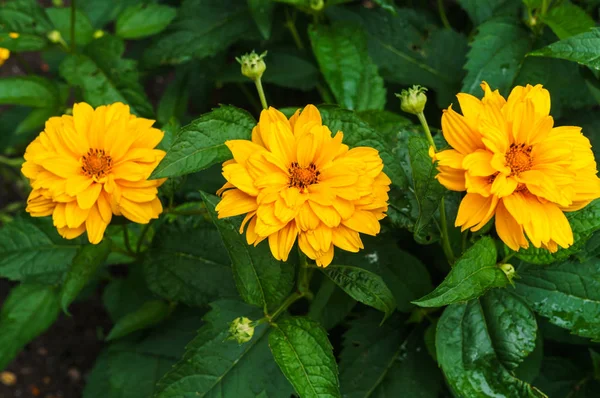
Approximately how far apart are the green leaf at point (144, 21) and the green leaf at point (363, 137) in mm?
747

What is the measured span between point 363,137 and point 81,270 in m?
0.58

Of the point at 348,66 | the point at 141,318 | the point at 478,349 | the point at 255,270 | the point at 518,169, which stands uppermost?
the point at 518,169

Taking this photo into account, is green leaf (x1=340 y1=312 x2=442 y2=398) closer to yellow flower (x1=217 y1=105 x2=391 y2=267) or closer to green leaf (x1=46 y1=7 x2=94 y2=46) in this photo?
yellow flower (x1=217 y1=105 x2=391 y2=267)

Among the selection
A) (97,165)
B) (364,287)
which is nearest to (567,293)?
(364,287)

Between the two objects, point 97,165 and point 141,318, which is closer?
point 97,165

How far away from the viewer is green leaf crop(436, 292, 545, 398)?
3.32ft

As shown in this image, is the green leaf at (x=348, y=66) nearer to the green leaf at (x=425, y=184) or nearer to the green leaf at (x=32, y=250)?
the green leaf at (x=425, y=184)

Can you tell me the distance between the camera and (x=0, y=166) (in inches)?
87.5

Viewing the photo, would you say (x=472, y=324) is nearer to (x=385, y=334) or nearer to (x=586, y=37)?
(x=385, y=334)

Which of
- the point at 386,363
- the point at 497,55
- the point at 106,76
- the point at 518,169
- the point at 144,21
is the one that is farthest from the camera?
the point at 144,21

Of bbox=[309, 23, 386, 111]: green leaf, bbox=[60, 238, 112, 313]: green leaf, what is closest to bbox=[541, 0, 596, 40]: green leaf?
bbox=[309, 23, 386, 111]: green leaf

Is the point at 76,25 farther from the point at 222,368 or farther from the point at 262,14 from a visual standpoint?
the point at 222,368

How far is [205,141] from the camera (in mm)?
970

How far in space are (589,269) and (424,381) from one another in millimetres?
398
